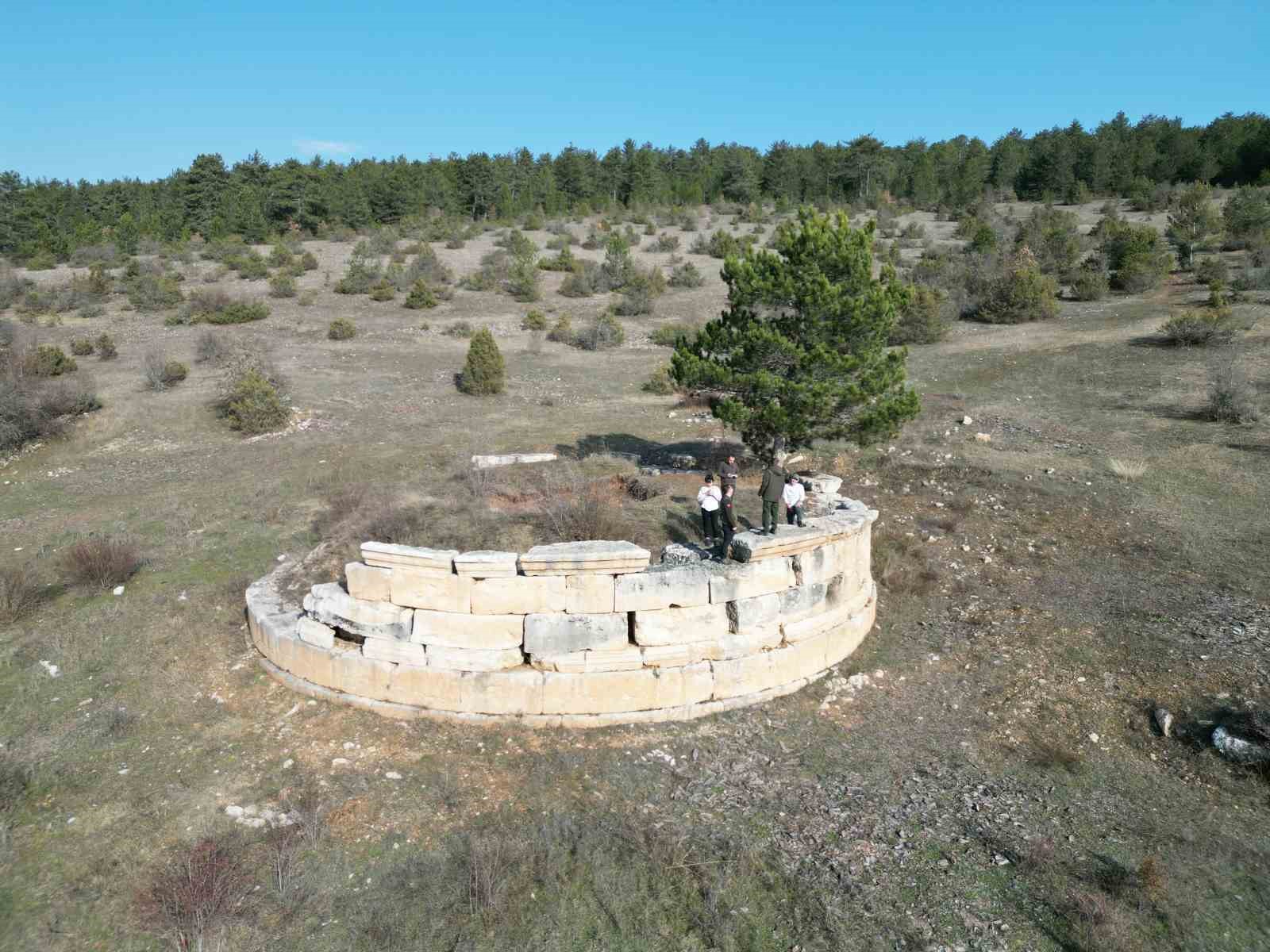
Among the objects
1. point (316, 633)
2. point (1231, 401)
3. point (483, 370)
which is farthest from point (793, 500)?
point (483, 370)

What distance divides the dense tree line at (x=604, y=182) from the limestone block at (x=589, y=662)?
45046 millimetres

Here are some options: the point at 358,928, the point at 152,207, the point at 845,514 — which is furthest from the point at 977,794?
the point at 152,207

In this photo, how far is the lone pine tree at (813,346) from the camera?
12.8 metres

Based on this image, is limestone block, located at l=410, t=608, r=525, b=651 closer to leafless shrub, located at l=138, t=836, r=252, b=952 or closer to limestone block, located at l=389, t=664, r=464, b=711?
limestone block, located at l=389, t=664, r=464, b=711

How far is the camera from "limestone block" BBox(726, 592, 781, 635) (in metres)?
8.87

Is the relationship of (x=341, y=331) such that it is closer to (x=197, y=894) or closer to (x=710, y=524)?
(x=710, y=524)

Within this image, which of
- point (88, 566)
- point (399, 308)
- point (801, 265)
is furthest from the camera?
point (399, 308)

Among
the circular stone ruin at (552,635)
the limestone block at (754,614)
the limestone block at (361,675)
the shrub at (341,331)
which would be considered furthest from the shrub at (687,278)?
the limestone block at (361,675)

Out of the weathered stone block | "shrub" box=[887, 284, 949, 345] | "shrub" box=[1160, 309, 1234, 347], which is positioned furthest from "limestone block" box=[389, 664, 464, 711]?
"shrub" box=[1160, 309, 1234, 347]

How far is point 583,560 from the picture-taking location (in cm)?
834

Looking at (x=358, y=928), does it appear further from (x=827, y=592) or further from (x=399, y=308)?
(x=399, y=308)

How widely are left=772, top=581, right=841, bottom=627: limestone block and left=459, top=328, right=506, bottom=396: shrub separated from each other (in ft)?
48.8

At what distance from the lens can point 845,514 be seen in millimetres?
10344

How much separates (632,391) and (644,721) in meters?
15.7
